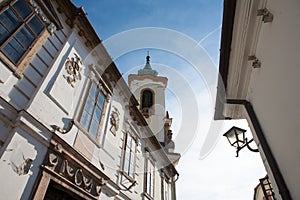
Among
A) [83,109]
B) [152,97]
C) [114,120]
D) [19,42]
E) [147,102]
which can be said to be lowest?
[83,109]

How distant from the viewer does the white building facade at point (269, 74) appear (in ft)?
8.97

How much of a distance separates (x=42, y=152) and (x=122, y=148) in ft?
13.1

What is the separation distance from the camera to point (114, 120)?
25.7 feet

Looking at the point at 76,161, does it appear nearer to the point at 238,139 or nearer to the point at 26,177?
the point at 26,177

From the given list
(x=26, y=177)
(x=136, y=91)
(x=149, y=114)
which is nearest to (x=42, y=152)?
(x=26, y=177)

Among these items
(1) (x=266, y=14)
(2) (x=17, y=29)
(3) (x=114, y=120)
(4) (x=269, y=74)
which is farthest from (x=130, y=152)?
(1) (x=266, y=14)

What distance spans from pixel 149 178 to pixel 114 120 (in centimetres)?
444

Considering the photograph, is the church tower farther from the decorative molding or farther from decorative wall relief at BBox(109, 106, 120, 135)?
the decorative molding

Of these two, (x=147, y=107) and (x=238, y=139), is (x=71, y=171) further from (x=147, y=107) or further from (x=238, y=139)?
(x=147, y=107)

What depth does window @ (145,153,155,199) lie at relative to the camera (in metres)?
9.98

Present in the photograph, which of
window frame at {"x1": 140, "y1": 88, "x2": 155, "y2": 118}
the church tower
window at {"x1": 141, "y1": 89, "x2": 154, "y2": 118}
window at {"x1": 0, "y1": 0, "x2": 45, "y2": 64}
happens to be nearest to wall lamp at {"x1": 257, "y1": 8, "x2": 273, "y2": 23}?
window at {"x1": 0, "y1": 0, "x2": 45, "y2": 64}

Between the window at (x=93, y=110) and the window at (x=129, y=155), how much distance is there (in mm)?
2045

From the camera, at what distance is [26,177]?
12.9ft

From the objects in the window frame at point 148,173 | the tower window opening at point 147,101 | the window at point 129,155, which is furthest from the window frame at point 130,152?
the tower window opening at point 147,101
